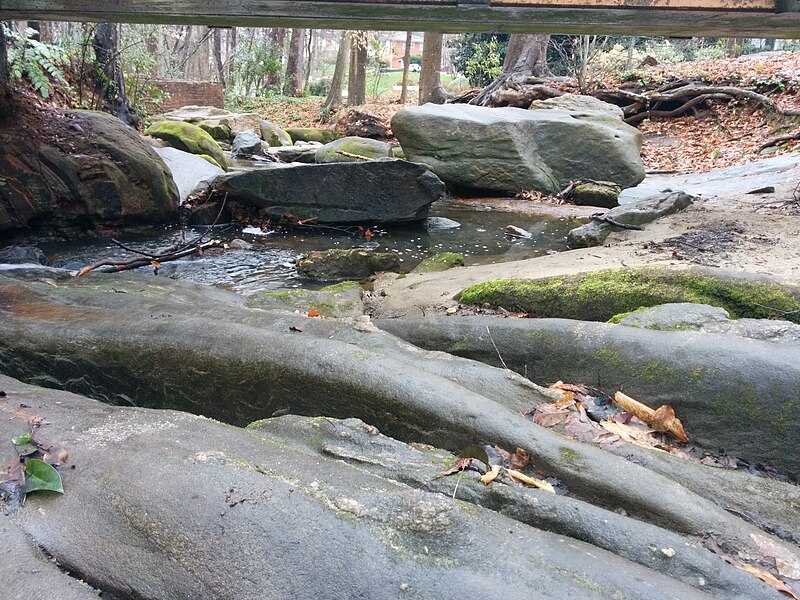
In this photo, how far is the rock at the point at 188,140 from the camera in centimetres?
1189

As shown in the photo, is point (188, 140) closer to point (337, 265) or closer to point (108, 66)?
point (108, 66)

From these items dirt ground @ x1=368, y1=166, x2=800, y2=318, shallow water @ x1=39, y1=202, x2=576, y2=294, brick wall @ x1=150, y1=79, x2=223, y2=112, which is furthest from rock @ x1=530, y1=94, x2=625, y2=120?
brick wall @ x1=150, y1=79, x2=223, y2=112

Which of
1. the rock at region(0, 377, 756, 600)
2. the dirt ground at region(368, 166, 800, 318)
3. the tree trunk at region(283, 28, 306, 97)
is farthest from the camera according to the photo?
the tree trunk at region(283, 28, 306, 97)

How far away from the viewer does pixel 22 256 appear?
5820 millimetres

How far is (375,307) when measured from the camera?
5.09 meters

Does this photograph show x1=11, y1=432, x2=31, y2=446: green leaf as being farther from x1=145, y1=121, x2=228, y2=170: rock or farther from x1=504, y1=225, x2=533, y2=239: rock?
x1=145, y1=121, x2=228, y2=170: rock

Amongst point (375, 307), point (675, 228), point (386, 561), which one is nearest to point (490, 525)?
point (386, 561)

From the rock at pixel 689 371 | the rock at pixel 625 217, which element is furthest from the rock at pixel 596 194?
the rock at pixel 689 371

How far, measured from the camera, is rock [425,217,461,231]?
8883mm

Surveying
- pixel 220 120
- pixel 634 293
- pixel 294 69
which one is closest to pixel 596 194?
pixel 634 293

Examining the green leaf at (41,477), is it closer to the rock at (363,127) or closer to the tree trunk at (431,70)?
the rock at (363,127)

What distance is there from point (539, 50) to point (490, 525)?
17.6m

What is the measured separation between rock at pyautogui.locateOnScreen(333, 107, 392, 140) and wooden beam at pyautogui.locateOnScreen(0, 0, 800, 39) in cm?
1095

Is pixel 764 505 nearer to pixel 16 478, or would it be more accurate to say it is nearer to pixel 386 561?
pixel 386 561
